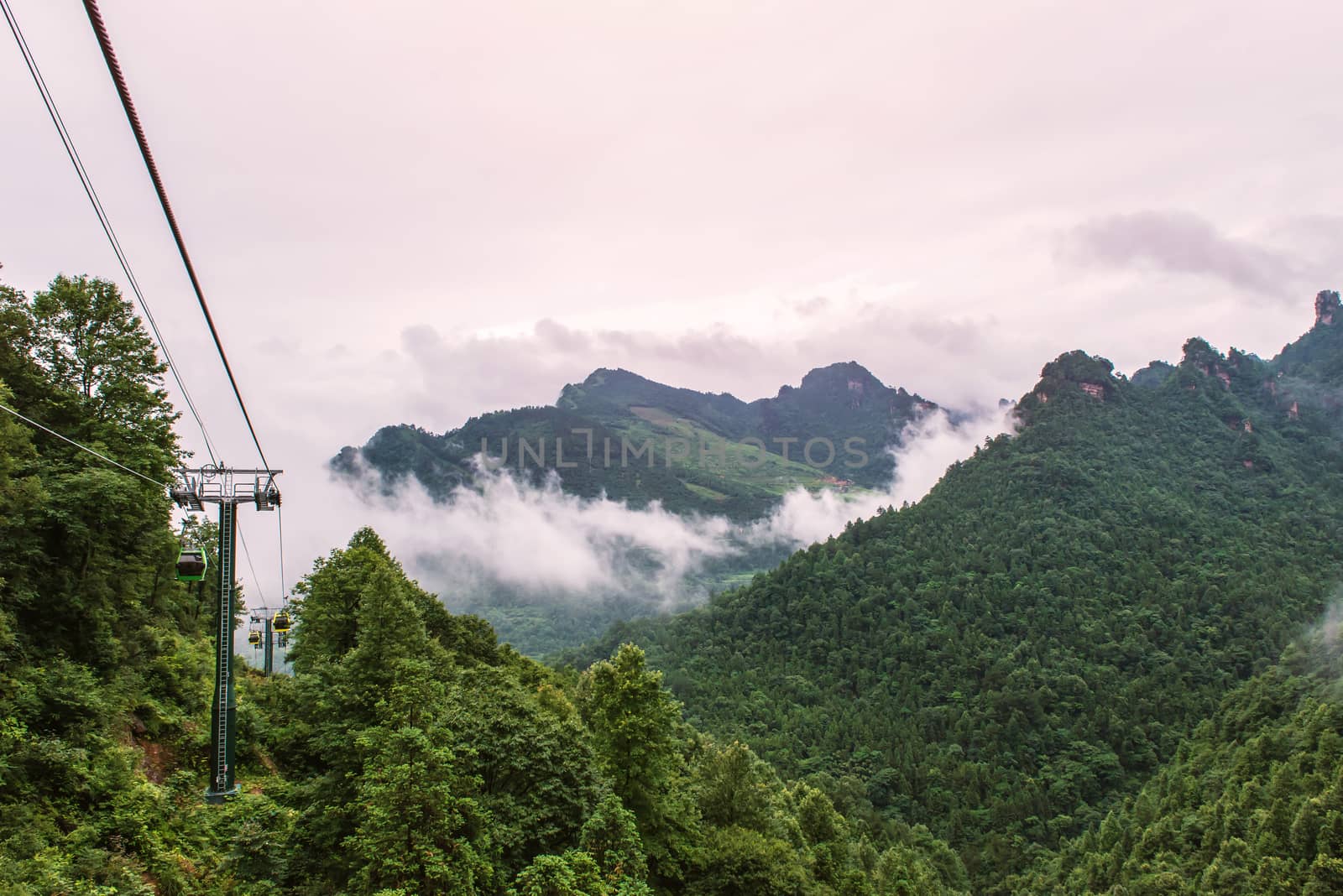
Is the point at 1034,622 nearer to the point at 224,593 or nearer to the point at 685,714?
the point at 685,714

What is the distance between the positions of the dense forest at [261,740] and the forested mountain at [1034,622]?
6270 centimetres

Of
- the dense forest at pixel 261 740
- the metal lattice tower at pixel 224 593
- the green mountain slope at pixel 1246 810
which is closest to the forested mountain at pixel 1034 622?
the green mountain slope at pixel 1246 810

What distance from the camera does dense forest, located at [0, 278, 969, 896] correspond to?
759 inches

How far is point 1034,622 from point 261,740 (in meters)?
120

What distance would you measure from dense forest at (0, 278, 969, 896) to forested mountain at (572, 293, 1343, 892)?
6270 cm

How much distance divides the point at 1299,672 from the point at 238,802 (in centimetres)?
10071

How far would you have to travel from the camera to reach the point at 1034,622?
12275cm

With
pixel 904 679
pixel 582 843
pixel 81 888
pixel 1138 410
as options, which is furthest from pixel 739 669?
pixel 1138 410

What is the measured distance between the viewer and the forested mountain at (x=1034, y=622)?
9188 centimetres

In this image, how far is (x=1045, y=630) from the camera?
394 ft

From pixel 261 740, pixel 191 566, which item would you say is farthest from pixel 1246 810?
pixel 191 566

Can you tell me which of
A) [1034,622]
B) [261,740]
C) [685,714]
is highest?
[261,740]

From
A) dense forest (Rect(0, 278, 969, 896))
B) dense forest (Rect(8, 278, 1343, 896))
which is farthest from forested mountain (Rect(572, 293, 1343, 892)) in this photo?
dense forest (Rect(0, 278, 969, 896))

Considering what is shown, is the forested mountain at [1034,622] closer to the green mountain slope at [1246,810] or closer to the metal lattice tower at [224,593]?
the green mountain slope at [1246,810]
